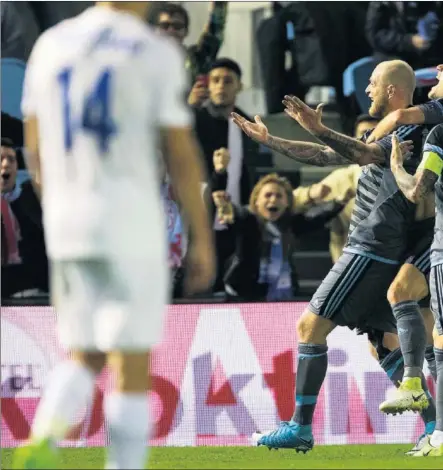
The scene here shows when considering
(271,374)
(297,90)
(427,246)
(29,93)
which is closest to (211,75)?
(297,90)

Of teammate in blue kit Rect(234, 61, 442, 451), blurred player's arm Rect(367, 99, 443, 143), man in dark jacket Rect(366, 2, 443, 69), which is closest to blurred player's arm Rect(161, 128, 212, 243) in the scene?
teammate in blue kit Rect(234, 61, 442, 451)

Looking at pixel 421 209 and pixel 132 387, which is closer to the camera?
pixel 132 387

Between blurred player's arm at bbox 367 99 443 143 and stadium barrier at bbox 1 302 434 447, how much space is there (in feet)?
7.20

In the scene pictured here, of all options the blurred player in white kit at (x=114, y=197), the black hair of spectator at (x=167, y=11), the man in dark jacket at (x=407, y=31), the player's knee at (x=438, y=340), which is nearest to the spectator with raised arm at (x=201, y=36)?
the black hair of spectator at (x=167, y=11)

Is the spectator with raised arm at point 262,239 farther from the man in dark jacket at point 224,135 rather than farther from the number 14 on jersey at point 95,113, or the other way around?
the number 14 on jersey at point 95,113

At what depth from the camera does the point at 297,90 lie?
13578 mm

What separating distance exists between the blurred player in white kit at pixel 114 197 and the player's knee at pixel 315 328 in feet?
10.9

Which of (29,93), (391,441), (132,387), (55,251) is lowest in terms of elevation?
(391,441)

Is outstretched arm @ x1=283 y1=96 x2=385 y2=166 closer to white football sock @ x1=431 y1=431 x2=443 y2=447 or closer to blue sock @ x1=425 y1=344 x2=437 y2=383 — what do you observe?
blue sock @ x1=425 y1=344 x2=437 y2=383

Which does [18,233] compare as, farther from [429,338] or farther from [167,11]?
[429,338]

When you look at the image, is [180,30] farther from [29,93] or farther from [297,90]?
[29,93]

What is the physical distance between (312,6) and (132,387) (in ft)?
26.3

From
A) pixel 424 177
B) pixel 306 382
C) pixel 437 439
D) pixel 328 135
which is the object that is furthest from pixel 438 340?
pixel 328 135

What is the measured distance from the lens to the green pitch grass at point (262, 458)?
8484 mm
